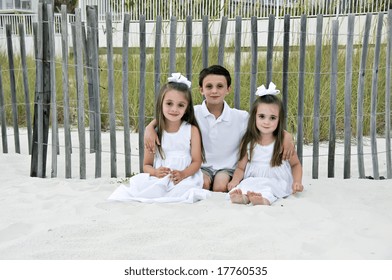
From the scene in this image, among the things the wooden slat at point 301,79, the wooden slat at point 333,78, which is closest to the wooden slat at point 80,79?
the wooden slat at point 301,79

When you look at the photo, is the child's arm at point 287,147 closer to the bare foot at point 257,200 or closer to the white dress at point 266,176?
the white dress at point 266,176

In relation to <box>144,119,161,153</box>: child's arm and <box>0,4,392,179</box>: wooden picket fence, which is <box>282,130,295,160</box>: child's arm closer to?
<box>0,4,392,179</box>: wooden picket fence

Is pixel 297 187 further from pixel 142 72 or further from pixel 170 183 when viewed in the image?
pixel 142 72

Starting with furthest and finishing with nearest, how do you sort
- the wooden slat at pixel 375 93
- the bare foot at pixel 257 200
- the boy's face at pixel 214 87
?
1. the wooden slat at pixel 375 93
2. the boy's face at pixel 214 87
3. the bare foot at pixel 257 200

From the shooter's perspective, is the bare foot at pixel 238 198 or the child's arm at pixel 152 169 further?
the child's arm at pixel 152 169

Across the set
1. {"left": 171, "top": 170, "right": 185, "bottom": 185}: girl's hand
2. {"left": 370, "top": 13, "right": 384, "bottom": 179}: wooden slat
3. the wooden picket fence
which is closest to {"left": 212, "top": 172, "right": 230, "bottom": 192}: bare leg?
{"left": 171, "top": 170, "right": 185, "bottom": 185}: girl's hand

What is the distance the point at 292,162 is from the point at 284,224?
2.43 feet

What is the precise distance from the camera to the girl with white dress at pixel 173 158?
316 centimetres

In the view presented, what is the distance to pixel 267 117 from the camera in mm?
3213

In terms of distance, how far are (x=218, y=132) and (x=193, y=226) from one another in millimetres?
991

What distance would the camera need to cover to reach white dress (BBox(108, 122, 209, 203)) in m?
3.14

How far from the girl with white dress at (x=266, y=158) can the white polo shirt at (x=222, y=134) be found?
0.13 m

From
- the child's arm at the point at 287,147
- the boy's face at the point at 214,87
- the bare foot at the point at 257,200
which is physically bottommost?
the bare foot at the point at 257,200

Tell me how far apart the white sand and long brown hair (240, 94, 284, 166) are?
298 mm
